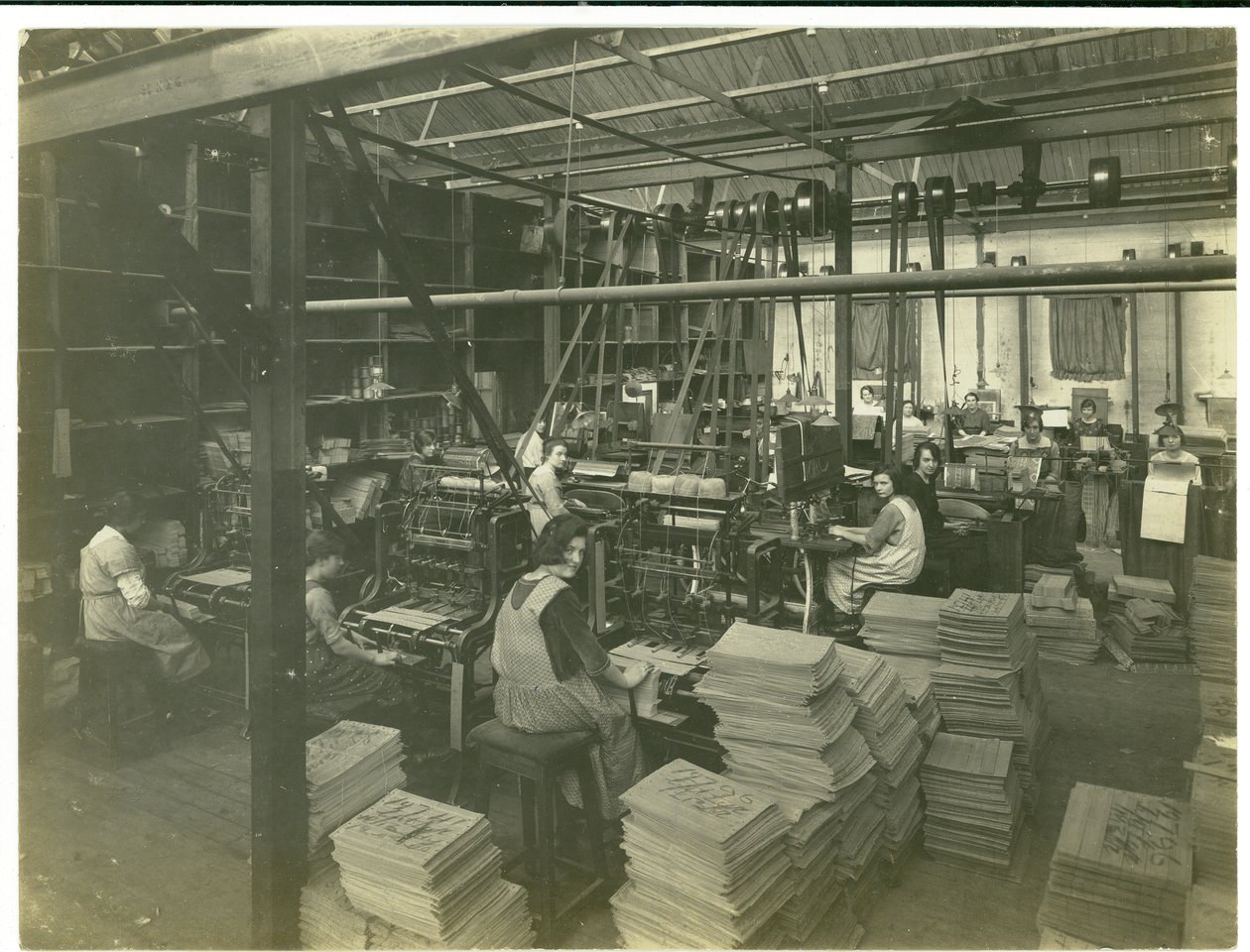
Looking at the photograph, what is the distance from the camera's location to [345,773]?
3.11m

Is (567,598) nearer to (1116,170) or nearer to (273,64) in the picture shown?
(273,64)

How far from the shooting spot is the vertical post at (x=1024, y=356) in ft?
50.0

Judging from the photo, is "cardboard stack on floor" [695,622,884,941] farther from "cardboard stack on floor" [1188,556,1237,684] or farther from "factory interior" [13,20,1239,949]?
"cardboard stack on floor" [1188,556,1237,684]

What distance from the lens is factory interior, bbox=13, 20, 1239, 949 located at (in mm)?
2756

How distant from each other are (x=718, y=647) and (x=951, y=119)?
5.33m

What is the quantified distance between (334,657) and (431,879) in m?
2.55

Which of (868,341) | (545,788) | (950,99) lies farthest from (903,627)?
(868,341)

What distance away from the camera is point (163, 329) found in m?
7.04

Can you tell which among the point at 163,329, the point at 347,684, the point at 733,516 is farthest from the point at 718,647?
the point at 163,329

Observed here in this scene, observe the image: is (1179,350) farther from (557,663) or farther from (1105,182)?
(557,663)

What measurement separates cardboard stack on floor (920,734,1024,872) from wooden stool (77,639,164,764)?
12.9 ft

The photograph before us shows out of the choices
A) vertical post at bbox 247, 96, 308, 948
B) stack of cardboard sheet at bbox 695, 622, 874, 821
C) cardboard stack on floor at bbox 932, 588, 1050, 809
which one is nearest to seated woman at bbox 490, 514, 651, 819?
stack of cardboard sheet at bbox 695, 622, 874, 821

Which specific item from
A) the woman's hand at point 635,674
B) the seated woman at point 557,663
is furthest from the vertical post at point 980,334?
the seated woman at point 557,663

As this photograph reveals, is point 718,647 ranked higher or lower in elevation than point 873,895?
higher
